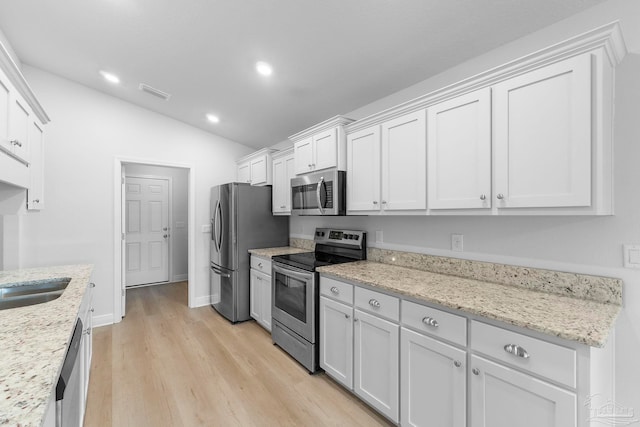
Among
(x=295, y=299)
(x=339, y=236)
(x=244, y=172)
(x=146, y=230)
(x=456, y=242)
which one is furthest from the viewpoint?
(x=146, y=230)

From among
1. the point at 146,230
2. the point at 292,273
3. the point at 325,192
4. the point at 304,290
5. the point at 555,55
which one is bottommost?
the point at 304,290

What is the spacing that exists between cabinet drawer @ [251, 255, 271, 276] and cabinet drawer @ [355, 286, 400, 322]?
56.6 inches

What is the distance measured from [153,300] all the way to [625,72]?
18.2 ft

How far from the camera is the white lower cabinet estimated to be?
10.7 ft

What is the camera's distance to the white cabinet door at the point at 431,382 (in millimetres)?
1451

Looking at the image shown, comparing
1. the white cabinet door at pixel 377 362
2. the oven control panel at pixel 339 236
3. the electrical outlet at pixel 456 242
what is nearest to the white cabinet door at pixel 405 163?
the electrical outlet at pixel 456 242

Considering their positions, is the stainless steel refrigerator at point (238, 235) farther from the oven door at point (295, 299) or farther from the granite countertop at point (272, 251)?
the oven door at point (295, 299)

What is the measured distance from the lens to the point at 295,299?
8.73 ft

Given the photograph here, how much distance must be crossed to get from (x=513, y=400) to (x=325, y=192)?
192cm

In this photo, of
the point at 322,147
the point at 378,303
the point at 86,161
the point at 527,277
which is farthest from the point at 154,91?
the point at 527,277

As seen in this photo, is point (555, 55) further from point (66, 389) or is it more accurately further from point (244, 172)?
point (244, 172)

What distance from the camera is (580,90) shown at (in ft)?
4.34

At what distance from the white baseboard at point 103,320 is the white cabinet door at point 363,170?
3330mm

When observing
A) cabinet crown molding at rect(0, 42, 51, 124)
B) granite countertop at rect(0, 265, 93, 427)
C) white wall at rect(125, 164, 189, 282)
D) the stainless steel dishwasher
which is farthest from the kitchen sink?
white wall at rect(125, 164, 189, 282)
